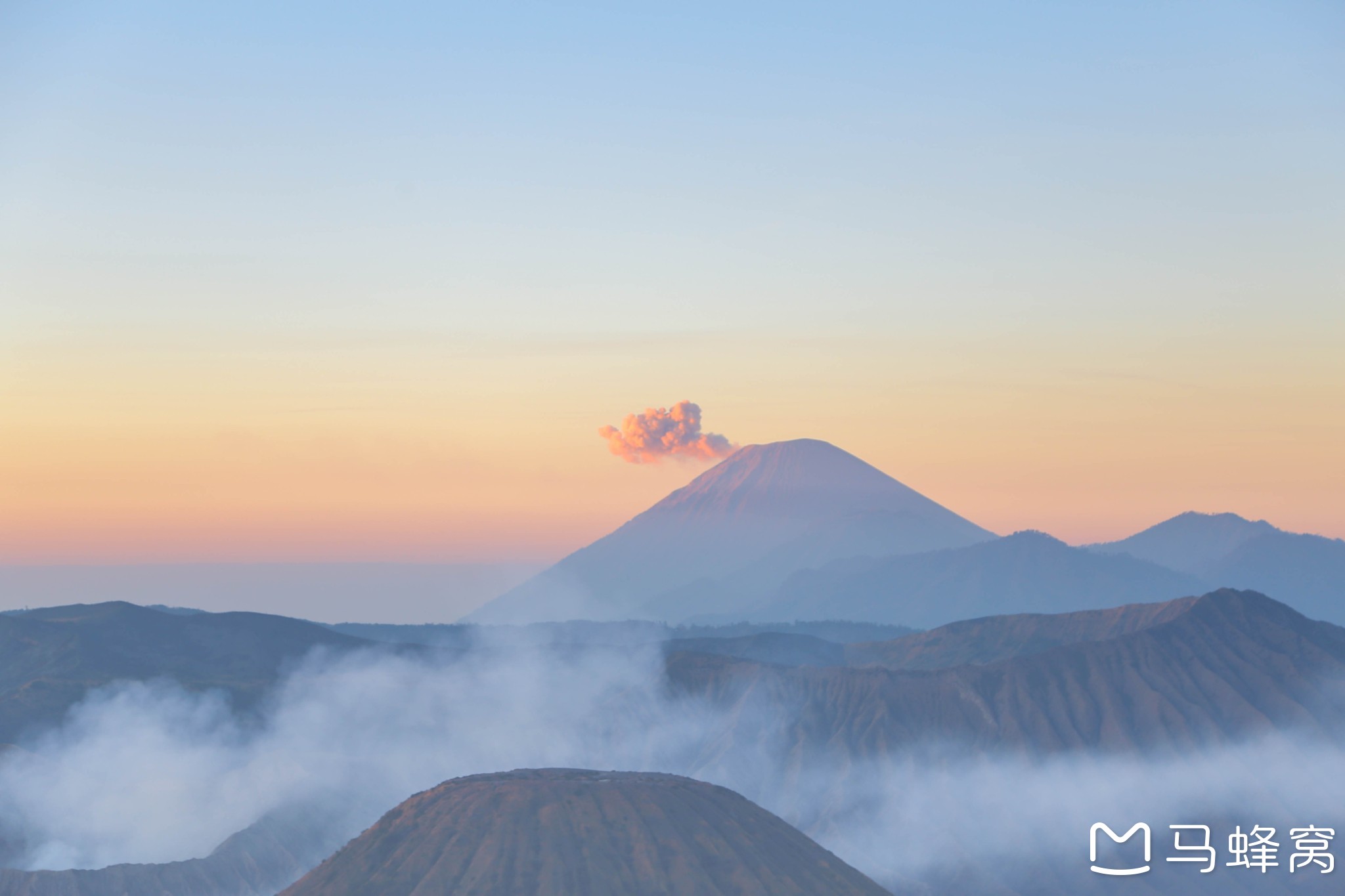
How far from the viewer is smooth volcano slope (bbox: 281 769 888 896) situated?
377 feet

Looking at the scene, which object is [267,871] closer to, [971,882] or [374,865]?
[374,865]

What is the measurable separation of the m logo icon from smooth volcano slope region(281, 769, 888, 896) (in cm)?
7080

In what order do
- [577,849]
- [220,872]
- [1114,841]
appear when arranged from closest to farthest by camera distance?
[577,849] → [220,872] → [1114,841]

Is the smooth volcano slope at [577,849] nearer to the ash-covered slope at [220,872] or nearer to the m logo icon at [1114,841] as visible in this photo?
the ash-covered slope at [220,872]

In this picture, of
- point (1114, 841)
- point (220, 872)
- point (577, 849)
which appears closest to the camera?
point (577, 849)

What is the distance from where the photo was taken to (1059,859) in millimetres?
192375

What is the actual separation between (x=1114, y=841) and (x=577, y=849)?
101m

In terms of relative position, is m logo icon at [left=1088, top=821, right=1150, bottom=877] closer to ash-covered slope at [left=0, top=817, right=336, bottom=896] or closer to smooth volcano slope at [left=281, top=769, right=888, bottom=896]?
smooth volcano slope at [left=281, top=769, right=888, bottom=896]

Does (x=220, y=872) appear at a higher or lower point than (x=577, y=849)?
lower

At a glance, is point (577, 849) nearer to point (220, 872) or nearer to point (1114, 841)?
point (220, 872)

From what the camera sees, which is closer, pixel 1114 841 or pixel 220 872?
pixel 220 872

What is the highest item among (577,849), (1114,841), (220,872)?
(577,849)

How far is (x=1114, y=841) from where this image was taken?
19550 centimetres

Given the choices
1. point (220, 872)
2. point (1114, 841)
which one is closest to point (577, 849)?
point (220, 872)
